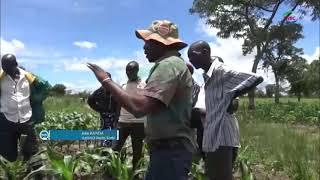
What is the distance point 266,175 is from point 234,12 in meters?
20.3

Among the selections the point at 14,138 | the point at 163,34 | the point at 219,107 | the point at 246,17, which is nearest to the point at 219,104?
the point at 219,107

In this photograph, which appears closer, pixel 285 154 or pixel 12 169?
pixel 12 169

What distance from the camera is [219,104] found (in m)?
5.17

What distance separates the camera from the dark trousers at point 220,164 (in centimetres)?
503

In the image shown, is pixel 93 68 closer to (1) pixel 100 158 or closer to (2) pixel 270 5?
(1) pixel 100 158

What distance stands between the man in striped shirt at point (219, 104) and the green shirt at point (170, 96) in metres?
1.33

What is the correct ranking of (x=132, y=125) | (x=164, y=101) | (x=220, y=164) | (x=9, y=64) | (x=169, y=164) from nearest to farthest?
(x=164, y=101) < (x=169, y=164) < (x=220, y=164) < (x=9, y=64) < (x=132, y=125)

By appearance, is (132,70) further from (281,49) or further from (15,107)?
(281,49)

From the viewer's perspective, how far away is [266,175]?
7.95 m

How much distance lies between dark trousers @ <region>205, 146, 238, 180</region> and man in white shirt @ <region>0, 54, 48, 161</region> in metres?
2.53

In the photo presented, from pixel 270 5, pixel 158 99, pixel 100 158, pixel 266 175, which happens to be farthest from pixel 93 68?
pixel 270 5

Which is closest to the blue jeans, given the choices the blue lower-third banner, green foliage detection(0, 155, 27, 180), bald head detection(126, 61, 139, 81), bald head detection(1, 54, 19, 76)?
green foliage detection(0, 155, 27, 180)

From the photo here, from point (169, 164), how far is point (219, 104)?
1.57 m

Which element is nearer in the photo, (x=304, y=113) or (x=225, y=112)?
(x=225, y=112)
